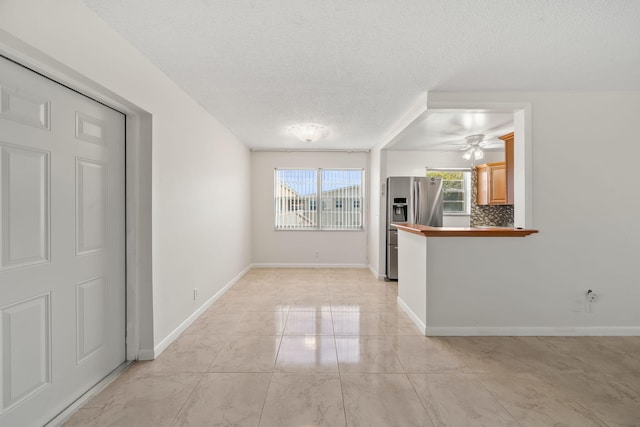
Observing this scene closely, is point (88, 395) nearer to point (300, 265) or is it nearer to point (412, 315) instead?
point (412, 315)

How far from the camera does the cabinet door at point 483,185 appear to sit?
5.45 metres

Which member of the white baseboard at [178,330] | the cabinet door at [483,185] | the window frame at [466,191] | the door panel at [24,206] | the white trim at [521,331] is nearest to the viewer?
the door panel at [24,206]

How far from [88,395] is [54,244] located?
105 centimetres

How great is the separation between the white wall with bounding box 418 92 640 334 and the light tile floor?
0.24m

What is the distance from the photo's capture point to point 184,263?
301 cm

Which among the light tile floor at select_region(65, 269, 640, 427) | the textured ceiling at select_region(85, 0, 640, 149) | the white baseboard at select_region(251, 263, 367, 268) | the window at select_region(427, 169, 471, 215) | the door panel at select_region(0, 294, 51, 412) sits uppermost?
the textured ceiling at select_region(85, 0, 640, 149)

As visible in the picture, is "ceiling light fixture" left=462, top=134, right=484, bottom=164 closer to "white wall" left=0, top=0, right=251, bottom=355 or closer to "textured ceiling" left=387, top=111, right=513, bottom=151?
"textured ceiling" left=387, top=111, right=513, bottom=151

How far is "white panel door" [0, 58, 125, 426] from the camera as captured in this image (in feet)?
4.82

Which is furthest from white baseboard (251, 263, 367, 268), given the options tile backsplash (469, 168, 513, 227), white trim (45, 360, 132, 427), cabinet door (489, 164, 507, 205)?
white trim (45, 360, 132, 427)

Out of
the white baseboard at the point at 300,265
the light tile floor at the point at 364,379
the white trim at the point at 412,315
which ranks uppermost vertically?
the white baseboard at the point at 300,265

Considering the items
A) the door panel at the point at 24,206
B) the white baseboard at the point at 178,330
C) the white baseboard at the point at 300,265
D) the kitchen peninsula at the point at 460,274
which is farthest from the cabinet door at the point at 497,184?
the door panel at the point at 24,206

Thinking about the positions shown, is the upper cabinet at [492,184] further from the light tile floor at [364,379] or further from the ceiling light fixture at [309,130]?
the ceiling light fixture at [309,130]

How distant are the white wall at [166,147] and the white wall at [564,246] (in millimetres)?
2531

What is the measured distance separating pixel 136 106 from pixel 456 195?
564cm
